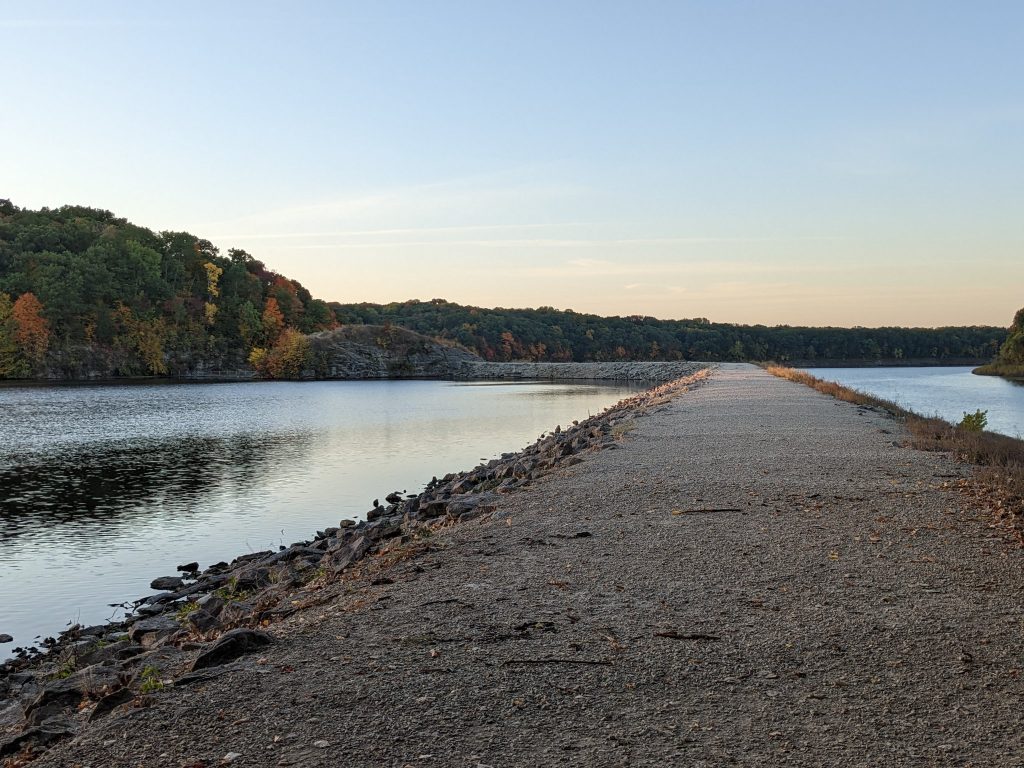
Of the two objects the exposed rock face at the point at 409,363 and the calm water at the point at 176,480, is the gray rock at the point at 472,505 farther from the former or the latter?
the exposed rock face at the point at 409,363

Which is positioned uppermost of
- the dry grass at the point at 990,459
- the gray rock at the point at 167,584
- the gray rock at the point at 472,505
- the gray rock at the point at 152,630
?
the dry grass at the point at 990,459

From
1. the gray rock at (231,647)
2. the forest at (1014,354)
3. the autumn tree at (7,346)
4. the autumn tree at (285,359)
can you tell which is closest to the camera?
the gray rock at (231,647)

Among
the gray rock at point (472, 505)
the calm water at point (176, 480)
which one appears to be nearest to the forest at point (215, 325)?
the calm water at point (176, 480)

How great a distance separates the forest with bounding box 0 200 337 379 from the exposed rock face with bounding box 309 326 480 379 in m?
3.46

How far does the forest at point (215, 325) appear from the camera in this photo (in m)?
87.9

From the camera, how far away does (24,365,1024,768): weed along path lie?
12.8 feet

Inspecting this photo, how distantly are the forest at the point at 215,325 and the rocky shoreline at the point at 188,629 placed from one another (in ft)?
261

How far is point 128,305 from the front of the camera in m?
98.1

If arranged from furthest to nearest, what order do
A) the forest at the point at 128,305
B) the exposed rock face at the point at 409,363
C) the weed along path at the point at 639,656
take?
the exposed rock face at the point at 409,363, the forest at the point at 128,305, the weed along path at the point at 639,656

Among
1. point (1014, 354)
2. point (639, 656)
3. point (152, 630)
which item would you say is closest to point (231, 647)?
point (639, 656)

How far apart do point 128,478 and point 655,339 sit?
135 metres

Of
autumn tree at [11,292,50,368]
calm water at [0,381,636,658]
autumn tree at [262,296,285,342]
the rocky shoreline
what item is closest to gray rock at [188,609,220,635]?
the rocky shoreline

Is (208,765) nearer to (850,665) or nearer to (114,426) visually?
(850,665)

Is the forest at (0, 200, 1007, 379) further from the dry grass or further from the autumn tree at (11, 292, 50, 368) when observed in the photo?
the dry grass
